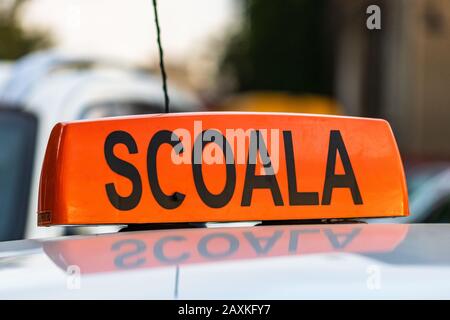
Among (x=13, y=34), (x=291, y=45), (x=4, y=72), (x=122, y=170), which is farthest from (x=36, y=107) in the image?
(x=291, y=45)

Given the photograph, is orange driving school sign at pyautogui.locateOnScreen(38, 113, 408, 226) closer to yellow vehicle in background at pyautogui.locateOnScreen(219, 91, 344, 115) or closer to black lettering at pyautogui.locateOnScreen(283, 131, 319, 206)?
black lettering at pyautogui.locateOnScreen(283, 131, 319, 206)

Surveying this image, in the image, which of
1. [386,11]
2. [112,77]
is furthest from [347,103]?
[112,77]

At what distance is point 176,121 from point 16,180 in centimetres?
218

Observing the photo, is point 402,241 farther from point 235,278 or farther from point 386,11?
point 386,11

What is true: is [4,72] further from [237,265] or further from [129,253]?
[237,265]

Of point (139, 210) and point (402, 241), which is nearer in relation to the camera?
point (402, 241)

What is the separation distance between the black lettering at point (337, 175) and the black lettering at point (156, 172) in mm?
264

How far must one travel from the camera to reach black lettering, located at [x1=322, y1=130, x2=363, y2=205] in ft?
6.64

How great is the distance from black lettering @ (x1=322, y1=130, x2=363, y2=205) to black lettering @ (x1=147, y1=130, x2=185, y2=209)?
0.26 meters

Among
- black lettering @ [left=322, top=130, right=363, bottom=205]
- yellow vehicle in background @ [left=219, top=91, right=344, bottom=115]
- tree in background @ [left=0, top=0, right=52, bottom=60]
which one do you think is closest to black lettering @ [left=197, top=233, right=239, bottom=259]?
black lettering @ [left=322, top=130, right=363, bottom=205]

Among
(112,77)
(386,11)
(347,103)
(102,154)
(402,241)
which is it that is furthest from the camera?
(347,103)

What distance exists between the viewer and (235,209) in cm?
200

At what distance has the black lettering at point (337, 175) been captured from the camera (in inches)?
79.7
